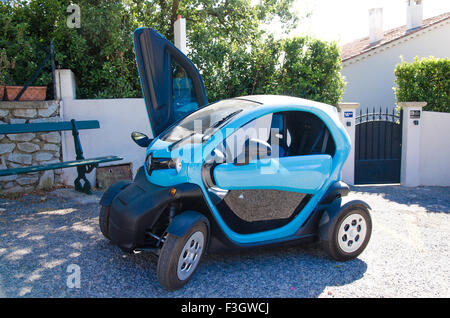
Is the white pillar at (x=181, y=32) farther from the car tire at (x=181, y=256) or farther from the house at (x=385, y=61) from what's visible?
the house at (x=385, y=61)

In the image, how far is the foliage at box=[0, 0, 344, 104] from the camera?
24.1 ft

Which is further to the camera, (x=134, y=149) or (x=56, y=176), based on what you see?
(x=134, y=149)

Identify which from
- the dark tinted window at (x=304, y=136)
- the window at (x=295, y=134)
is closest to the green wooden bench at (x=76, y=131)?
the window at (x=295, y=134)

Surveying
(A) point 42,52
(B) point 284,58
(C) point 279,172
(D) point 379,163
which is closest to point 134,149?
(A) point 42,52

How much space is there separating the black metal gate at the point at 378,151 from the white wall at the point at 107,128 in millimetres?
4951

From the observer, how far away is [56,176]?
6.82 meters

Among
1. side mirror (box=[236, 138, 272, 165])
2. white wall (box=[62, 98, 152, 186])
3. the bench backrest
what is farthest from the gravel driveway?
white wall (box=[62, 98, 152, 186])

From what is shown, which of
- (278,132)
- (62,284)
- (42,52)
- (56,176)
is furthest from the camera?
(42,52)

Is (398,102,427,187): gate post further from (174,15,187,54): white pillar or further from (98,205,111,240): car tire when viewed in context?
(98,205,111,240): car tire

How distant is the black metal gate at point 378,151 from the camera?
8.70m

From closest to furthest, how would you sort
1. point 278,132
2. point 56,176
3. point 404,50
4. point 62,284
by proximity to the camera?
point 62,284
point 278,132
point 56,176
point 404,50

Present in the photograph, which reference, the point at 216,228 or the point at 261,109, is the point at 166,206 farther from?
the point at 261,109

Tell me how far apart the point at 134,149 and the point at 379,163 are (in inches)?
222

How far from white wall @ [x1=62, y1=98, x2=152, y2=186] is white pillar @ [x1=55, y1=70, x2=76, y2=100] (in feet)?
0.37
